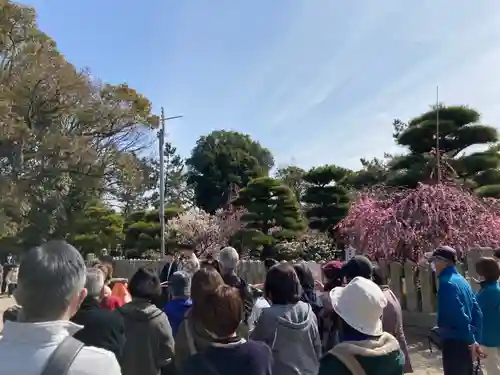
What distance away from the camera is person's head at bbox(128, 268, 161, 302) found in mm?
3250

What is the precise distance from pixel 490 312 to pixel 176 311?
2.72 m

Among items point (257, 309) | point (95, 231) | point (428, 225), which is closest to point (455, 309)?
point (257, 309)

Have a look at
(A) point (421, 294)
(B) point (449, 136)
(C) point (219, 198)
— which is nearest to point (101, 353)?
(A) point (421, 294)

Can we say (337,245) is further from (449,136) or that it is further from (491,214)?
(491,214)

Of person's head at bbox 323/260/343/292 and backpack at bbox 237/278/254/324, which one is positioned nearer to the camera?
person's head at bbox 323/260/343/292

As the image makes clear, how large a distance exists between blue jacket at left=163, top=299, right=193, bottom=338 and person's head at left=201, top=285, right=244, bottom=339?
149cm

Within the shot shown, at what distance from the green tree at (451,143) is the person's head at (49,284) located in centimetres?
1165

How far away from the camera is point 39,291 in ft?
4.90

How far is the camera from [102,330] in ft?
9.30

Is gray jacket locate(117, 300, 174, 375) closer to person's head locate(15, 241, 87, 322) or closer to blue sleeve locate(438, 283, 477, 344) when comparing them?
person's head locate(15, 241, 87, 322)

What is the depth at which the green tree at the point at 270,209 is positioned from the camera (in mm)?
17172

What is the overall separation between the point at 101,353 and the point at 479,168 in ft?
42.5

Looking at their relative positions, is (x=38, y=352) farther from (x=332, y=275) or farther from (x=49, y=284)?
(x=332, y=275)

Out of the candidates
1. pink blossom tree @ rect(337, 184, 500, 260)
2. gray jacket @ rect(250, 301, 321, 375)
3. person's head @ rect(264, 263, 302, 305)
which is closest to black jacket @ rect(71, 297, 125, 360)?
gray jacket @ rect(250, 301, 321, 375)
